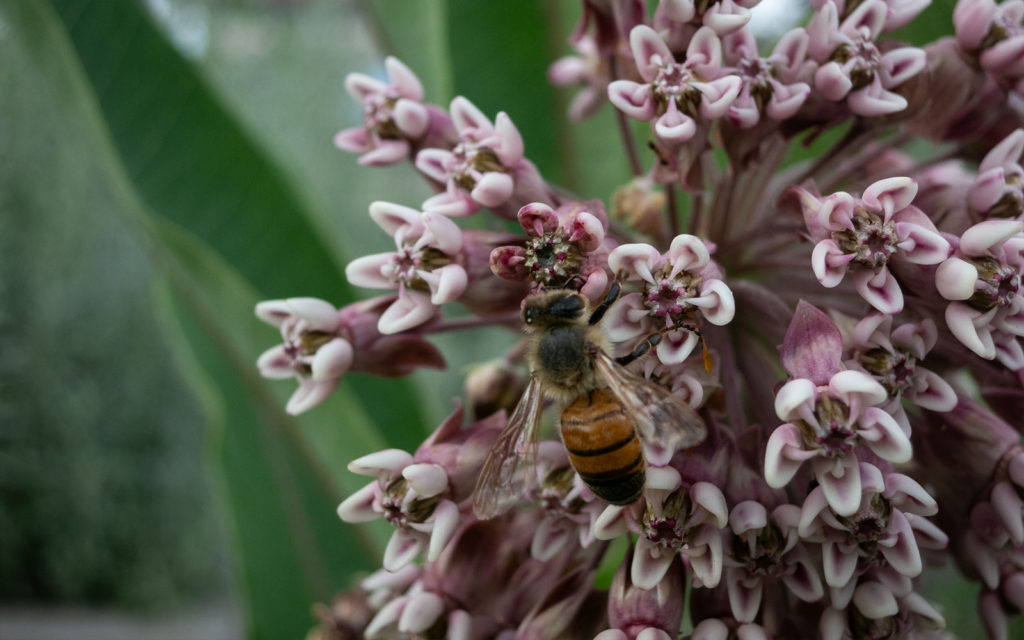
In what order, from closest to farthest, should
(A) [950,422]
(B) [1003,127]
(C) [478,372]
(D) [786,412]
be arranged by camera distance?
(D) [786,412] < (A) [950,422] < (B) [1003,127] < (C) [478,372]

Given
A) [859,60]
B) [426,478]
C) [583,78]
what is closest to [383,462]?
[426,478]

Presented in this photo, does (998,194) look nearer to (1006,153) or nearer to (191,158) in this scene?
(1006,153)

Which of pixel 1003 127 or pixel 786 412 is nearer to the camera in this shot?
pixel 786 412

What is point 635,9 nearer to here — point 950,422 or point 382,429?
point 950,422

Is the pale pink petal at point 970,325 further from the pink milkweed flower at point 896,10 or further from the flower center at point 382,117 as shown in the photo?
the flower center at point 382,117

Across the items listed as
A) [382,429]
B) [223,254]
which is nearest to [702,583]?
[382,429]

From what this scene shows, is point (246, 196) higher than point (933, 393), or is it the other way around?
point (246, 196)
